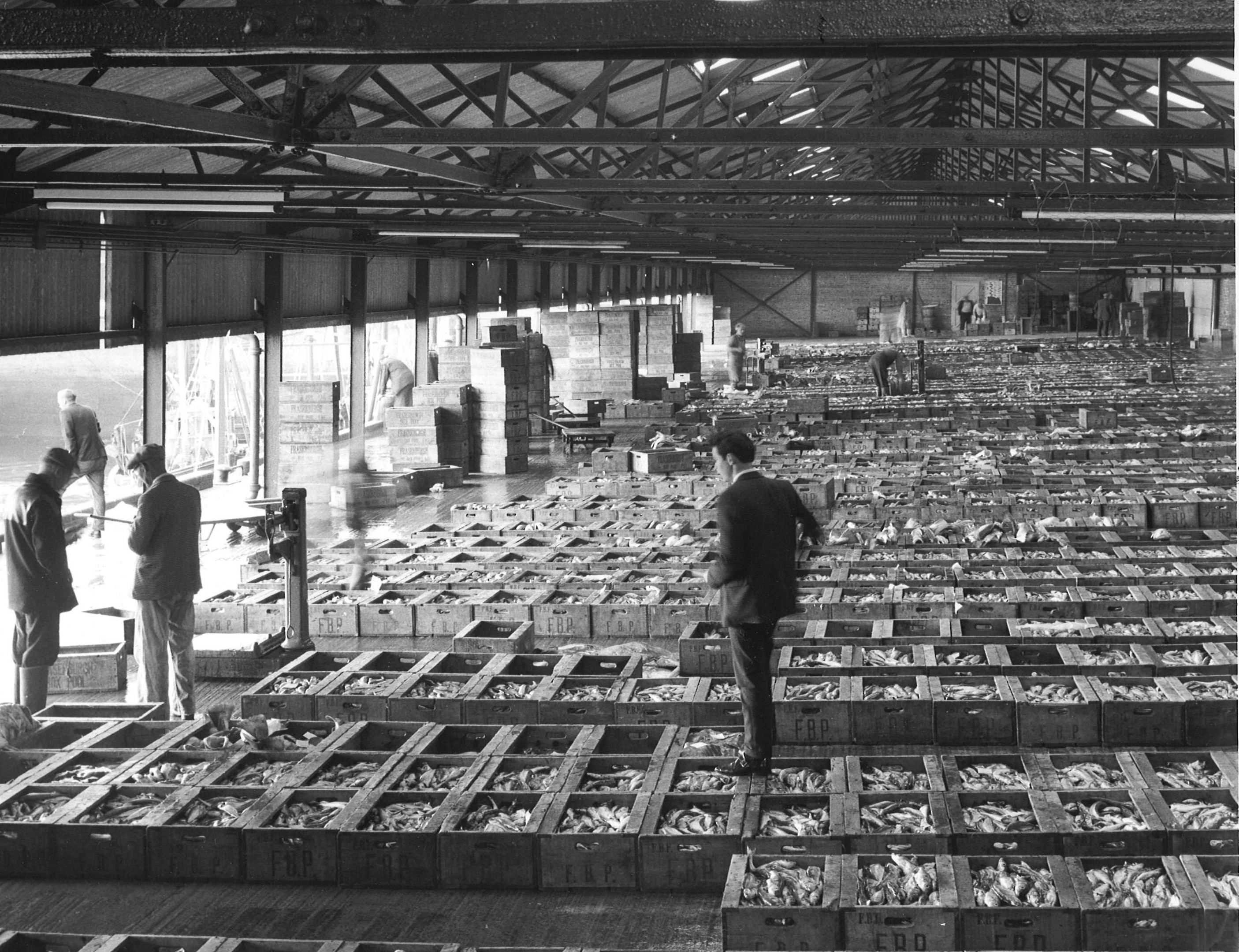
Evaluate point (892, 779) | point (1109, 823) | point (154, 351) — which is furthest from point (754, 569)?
point (154, 351)

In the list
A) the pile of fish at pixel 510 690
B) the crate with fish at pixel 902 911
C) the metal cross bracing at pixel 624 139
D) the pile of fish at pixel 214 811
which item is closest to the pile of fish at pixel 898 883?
the crate with fish at pixel 902 911

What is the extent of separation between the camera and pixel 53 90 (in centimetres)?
538

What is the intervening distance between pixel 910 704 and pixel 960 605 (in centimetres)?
206

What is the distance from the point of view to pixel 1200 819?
517 centimetres

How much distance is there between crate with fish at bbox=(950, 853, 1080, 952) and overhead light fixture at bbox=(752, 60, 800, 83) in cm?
1261

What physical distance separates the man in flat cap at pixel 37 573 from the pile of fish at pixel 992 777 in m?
4.70

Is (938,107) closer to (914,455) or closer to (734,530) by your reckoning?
(914,455)

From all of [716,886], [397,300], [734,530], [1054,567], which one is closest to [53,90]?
[734,530]

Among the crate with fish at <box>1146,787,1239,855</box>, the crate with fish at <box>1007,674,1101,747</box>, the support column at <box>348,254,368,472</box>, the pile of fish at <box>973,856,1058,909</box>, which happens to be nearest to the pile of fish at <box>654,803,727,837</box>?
the pile of fish at <box>973,856,1058,909</box>

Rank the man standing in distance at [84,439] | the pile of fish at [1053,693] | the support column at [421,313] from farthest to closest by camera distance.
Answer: the support column at [421,313] → the man standing in distance at [84,439] → the pile of fish at [1053,693]

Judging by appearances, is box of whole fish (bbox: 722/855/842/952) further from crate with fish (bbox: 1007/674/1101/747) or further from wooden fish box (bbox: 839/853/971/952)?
crate with fish (bbox: 1007/674/1101/747)

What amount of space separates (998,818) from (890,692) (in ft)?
5.78

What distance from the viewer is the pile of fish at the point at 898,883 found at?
14.7 ft

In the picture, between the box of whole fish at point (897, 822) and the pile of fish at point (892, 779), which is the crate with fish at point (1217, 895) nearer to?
the box of whole fish at point (897, 822)
